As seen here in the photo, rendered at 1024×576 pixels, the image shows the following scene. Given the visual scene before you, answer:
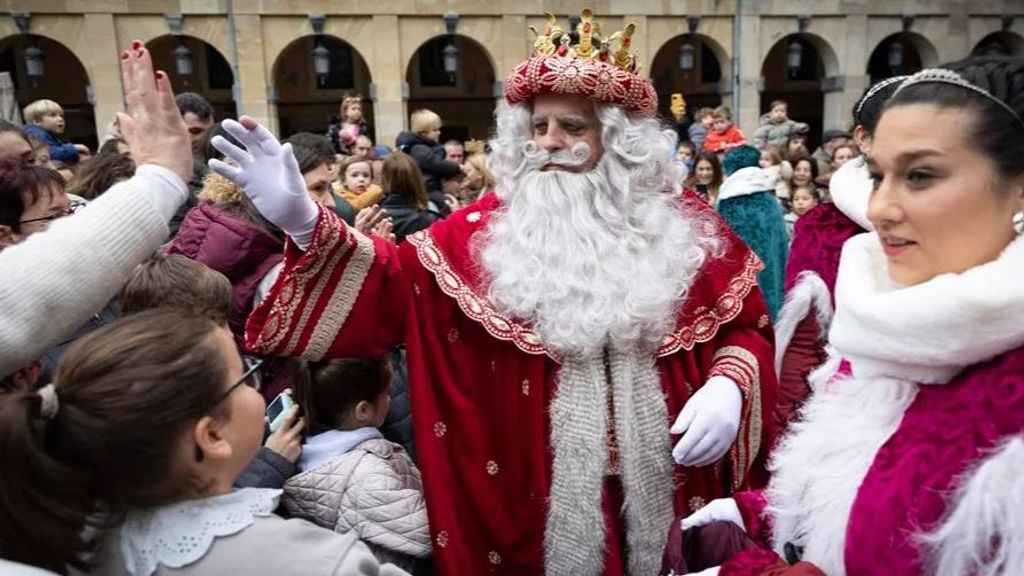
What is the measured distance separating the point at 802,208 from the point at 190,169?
5686 millimetres

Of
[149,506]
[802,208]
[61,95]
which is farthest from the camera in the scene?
[61,95]

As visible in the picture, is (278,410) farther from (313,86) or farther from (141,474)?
(313,86)

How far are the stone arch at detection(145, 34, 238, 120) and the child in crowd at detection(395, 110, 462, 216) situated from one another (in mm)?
10426

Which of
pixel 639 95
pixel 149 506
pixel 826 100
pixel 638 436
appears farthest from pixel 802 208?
pixel 826 100

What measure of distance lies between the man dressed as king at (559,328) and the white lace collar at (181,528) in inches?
33.0

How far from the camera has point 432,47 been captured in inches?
680

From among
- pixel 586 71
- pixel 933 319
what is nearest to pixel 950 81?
pixel 933 319

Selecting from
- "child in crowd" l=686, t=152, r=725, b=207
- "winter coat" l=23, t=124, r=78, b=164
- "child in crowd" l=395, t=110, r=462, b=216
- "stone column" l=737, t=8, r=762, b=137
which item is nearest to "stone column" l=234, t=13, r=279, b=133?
"winter coat" l=23, t=124, r=78, b=164

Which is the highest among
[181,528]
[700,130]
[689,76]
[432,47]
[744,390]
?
[432,47]

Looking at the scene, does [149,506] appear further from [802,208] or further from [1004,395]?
[802,208]

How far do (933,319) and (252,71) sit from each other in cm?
1418

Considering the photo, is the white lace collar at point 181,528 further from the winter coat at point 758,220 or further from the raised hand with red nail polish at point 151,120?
the winter coat at point 758,220

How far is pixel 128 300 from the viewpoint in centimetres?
210

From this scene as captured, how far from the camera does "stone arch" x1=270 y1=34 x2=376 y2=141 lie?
54.6 feet
